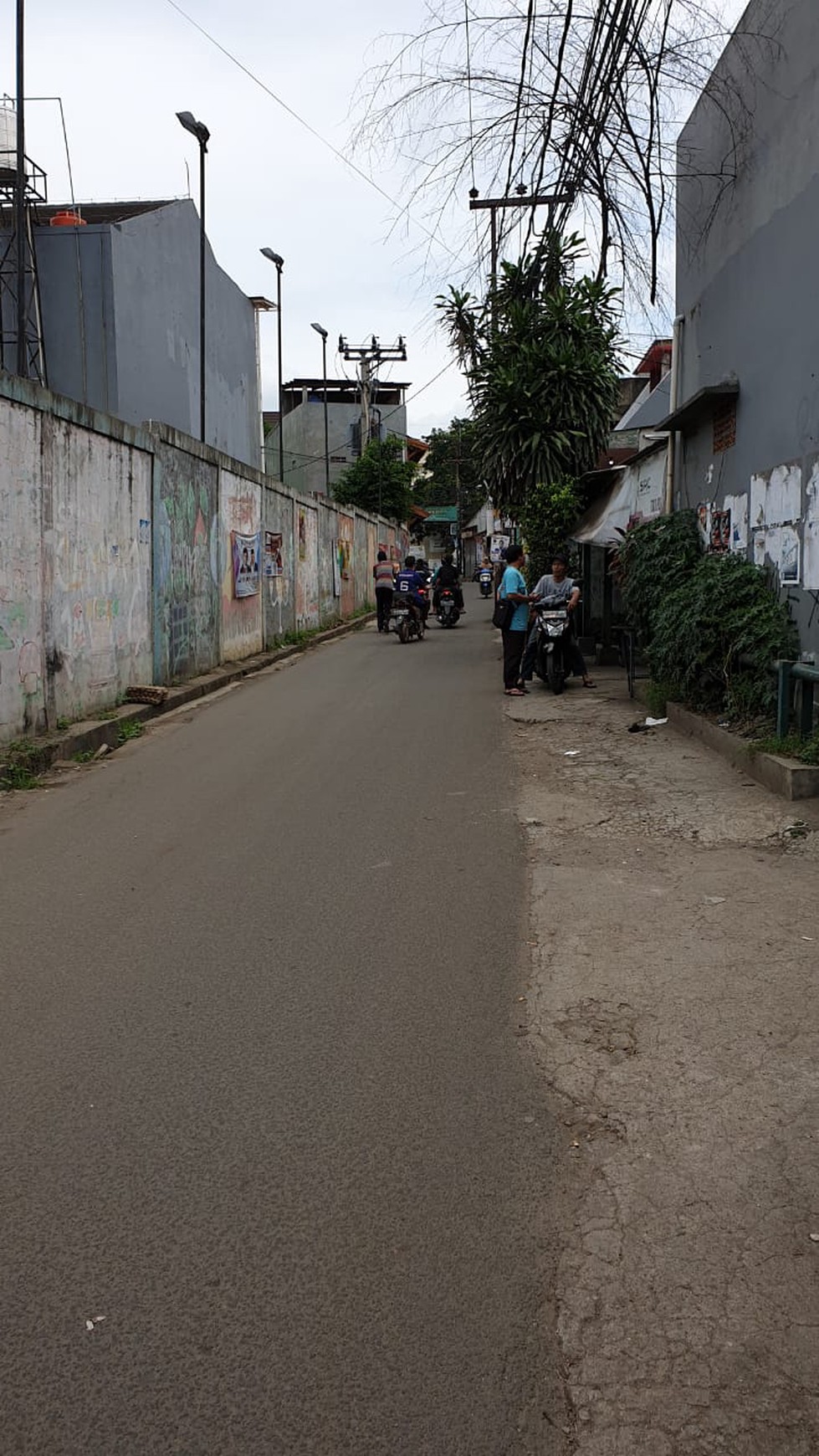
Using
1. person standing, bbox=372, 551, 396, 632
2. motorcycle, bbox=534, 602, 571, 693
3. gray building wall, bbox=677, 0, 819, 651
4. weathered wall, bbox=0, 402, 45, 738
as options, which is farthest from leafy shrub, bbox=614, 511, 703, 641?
person standing, bbox=372, 551, 396, 632

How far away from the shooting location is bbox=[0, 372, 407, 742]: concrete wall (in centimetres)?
974

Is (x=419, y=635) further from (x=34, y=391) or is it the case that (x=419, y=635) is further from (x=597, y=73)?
(x=597, y=73)

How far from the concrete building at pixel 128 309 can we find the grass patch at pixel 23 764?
20.6 metres

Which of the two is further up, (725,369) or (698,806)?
(725,369)

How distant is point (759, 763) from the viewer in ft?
27.8

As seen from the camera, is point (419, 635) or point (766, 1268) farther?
point (419, 635)

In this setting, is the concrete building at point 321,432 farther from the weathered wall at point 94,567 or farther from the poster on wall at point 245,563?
the weathered wall at point 94,567

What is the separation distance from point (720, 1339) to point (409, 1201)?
88 cm

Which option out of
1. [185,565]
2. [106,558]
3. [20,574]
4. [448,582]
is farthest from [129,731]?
[448,582]

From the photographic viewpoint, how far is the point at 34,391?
9.89 metres

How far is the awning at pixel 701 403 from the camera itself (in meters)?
10.9

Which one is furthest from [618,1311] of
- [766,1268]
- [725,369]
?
[725,369]

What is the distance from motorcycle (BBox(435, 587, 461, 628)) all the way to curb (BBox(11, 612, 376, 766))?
6.18 m

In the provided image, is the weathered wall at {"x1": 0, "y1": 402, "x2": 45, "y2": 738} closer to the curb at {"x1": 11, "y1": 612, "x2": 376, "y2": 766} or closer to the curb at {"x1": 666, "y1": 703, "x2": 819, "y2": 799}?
the curb at {"x1": 11, "y1": 612, "x2": 376, "y2": 766}
